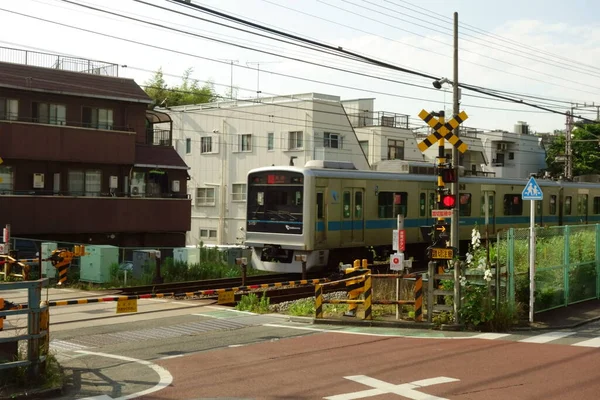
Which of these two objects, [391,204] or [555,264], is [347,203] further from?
[555,264]

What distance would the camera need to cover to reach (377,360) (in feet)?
33.8

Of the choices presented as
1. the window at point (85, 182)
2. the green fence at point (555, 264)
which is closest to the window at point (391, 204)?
A: the green fence at point (555, 264)

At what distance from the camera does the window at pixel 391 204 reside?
23.4 m

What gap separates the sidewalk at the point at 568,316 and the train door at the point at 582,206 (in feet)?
61.4

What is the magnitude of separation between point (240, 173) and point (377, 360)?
3226cm

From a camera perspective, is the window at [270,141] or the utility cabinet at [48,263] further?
the window at [270,141]

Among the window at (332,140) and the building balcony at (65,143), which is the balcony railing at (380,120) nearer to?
the window at (332,140)

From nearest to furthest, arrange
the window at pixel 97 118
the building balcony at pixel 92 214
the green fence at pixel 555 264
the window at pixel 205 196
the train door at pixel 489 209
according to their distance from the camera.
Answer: the green fence at pixel 555 264 → the building balcony at pixel 92 214 → the train door at pixel 489 209 → the window at pixel 97 118 → the window at pixel 205 196

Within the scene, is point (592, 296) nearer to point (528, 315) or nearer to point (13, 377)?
point (528, 315)

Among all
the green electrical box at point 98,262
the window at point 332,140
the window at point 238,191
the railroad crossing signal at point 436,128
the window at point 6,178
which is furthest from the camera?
the window at point 238,191

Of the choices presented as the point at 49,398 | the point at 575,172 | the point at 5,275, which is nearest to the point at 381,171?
the point at 5,275

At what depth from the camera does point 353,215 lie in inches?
882

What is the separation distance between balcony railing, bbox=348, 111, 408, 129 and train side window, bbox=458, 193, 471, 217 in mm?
18753

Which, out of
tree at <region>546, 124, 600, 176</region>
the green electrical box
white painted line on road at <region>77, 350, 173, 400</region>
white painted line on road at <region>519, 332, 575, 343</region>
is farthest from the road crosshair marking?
tree at <region>546, 124, 600, 176</region>
